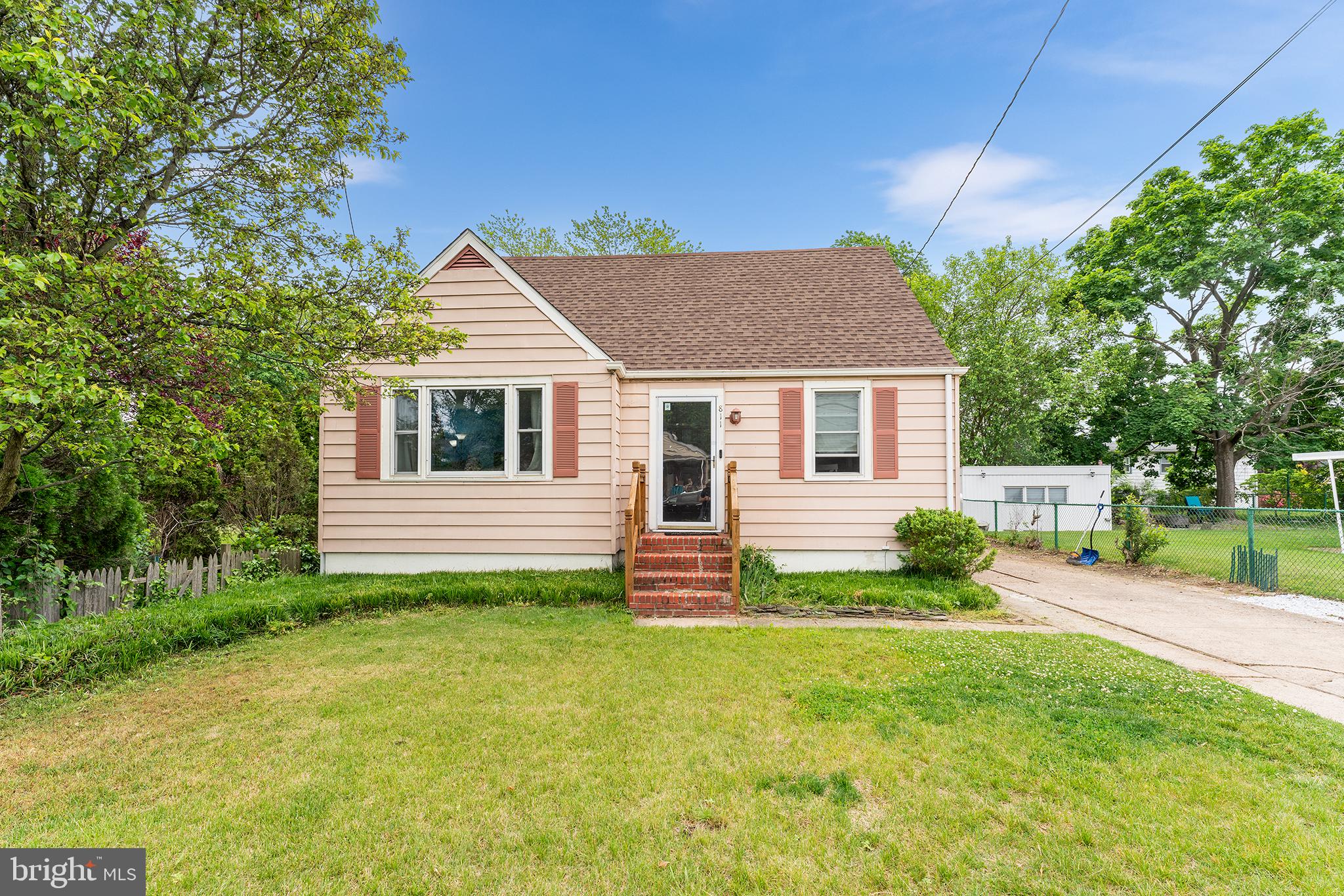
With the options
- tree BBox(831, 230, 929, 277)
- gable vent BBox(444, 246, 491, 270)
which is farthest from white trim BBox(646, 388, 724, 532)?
tree BBox(831, 230, 929, 277)

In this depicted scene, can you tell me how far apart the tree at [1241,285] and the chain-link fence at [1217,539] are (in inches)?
160

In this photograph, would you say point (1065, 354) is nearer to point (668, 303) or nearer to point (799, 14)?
point (799, 14)

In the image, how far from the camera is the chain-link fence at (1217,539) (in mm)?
9016

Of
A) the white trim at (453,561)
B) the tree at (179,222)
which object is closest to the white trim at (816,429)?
the white trim at (453,561)

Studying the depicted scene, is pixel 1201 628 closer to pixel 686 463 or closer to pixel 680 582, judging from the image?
pixel 680 582

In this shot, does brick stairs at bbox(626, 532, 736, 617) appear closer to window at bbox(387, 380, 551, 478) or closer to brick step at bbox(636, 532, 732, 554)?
brick step at bbox(636, 532, 732, 554)

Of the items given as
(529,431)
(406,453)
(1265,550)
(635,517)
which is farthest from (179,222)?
(1265,550)

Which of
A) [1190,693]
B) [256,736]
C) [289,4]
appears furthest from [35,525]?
[1190,693]

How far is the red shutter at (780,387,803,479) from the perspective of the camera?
912 centimetres

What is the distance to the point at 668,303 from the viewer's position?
1105 cm

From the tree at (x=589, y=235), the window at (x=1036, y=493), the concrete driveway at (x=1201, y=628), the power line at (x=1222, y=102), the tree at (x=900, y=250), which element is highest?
the tree at (x=900, y=250)

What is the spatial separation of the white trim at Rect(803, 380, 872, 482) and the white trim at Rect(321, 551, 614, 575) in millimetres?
3569

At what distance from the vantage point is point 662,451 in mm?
9367

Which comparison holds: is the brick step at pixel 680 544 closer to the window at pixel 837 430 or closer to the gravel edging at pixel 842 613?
the gravel edging at pixel 842 613
